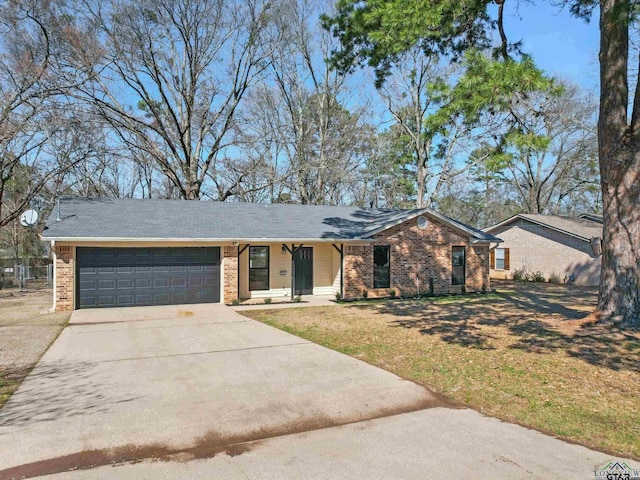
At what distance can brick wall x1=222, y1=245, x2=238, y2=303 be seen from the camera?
15.0 m

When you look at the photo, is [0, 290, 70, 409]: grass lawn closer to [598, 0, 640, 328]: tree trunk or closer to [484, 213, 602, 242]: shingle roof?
[598, 0, 640, 328]: tree trunk

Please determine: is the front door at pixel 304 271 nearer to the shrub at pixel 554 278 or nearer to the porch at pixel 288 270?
the porch at pixel 288 270

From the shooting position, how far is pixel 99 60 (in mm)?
19984

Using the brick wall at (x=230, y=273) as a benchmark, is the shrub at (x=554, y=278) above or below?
below

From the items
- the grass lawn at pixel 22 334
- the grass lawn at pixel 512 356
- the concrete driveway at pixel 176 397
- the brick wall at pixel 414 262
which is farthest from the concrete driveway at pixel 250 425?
the brick wall at pixel 414 262

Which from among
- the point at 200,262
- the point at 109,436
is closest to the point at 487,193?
the point at 200,262

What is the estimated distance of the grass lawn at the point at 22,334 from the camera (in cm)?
660

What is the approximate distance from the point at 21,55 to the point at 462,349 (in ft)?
63.9

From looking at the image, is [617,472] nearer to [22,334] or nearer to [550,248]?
[22,334]

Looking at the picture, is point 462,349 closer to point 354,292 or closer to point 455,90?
point 455,90

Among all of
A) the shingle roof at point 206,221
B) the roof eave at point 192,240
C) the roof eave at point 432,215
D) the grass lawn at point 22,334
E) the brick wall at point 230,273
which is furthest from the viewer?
the roof eave at point 432,215

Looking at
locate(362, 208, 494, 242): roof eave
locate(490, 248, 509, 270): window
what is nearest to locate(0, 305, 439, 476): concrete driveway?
locate(362, 208, 494, 242): roof eave

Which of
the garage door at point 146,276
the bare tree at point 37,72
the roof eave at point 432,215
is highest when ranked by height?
the bare tree at point 37,72

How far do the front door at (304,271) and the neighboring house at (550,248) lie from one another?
46.6 ft
